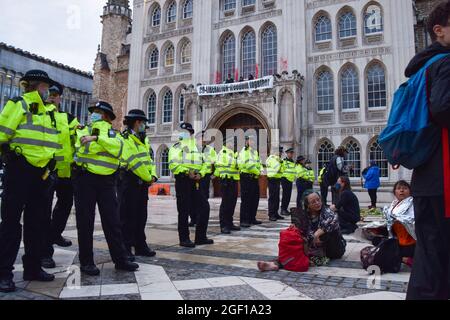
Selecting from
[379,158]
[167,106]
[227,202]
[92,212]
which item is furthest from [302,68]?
[92,212]

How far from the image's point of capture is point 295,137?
1745cm

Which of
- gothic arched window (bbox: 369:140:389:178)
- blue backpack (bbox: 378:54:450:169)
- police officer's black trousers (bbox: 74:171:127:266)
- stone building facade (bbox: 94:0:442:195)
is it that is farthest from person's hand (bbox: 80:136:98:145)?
gothic arched window (bbox: 369:140:389:178)

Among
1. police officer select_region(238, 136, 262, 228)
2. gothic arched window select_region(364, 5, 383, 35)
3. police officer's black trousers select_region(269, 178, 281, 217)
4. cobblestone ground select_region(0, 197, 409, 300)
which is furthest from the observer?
gothic arched window select_region(364, 5, 383, 35)

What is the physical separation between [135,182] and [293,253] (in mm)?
2379

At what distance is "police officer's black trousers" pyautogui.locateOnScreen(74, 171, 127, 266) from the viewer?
3.91 meters

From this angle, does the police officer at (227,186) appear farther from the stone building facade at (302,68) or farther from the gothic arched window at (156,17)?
the gothic arched window at (156,17)

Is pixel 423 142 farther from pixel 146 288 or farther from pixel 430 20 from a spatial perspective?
pixel 146 288

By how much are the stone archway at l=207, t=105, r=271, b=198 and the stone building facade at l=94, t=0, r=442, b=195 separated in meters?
0.06

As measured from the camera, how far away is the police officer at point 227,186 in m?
7.24

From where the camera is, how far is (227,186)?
749 centimetres

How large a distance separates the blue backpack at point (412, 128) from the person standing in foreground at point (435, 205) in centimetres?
3

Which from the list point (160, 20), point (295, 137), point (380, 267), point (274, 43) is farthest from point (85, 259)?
point (160, 20)

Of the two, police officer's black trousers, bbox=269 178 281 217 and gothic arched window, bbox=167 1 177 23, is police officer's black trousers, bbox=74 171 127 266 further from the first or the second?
gothic arched window, bbox=167 1 177 23
